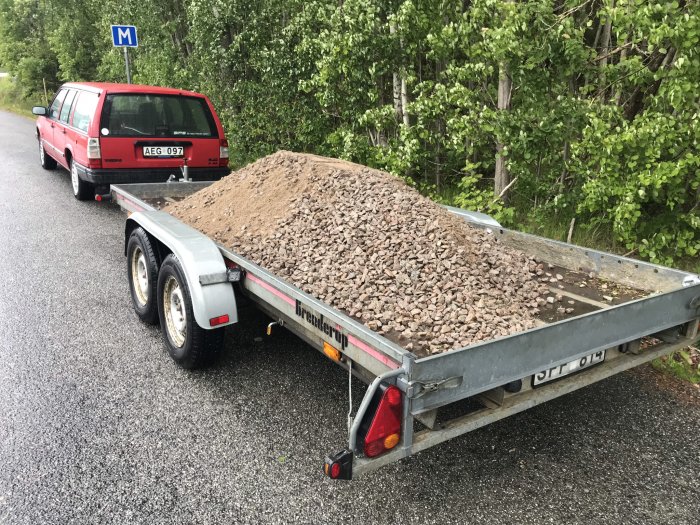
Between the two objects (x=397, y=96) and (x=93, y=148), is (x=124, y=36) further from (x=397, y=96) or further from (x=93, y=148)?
(x=397, y=96)

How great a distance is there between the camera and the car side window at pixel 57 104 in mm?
10536

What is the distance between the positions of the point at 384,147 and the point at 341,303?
230 inches

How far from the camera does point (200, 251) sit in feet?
13.0

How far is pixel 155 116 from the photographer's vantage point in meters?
8.74

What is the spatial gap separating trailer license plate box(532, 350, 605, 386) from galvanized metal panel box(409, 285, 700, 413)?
0.41 ft

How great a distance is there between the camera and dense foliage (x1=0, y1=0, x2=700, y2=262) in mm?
4977

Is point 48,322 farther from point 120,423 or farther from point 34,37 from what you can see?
point 34,37

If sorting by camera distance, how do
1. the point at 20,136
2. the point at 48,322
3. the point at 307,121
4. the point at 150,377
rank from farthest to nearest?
the point at 20,136 < the point at 307,121 < the point at 48,322 < the point at 150,377

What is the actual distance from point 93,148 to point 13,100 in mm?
31462

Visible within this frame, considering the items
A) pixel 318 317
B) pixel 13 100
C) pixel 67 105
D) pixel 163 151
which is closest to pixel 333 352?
pixel 318 317

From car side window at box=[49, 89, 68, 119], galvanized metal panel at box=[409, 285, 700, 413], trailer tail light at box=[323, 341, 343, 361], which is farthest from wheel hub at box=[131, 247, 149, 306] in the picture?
car side window at box=[49, 89, 68, 119]

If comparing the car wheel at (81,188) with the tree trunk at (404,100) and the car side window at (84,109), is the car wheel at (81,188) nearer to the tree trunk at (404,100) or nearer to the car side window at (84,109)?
Result: the car side window at (84,109)

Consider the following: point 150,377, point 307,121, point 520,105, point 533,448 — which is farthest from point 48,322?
point 307,121

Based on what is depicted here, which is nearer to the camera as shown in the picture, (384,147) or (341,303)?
(341,303)
